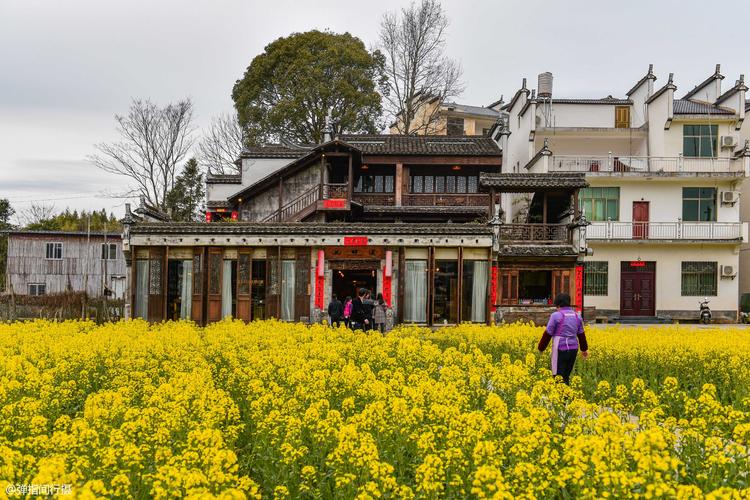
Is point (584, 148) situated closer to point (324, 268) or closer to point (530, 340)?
point (324, 268)

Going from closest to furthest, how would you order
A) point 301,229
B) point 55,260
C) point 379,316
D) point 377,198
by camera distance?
1. point 379,316
2. point 301,229
3. point 377,198
4. point 55,260

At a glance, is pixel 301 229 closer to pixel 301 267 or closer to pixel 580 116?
pixel 301 267

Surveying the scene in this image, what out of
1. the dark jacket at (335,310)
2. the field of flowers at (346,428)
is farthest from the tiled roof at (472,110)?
the field of flowers at (346,428)

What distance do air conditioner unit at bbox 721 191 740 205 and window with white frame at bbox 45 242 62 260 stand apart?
127 ft

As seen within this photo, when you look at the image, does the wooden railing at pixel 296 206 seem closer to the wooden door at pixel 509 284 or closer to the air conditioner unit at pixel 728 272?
the wooden door at pixel 509 284

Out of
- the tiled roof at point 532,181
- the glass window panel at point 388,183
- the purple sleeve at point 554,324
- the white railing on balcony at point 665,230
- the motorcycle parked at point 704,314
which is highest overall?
the glass window panel at point 388,183

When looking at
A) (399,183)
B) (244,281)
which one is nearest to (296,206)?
(399,183)

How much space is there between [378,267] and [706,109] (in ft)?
71.9

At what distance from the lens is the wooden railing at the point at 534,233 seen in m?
25.6

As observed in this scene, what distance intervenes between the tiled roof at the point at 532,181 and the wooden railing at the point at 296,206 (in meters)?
8.76

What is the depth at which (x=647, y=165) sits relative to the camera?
1320 inches

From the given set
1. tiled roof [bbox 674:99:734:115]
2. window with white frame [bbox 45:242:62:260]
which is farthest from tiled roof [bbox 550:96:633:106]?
window with white frame [bbox 45:242:62:260]

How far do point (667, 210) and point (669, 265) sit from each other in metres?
2.85

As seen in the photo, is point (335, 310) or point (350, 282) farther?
point (350, 282)
